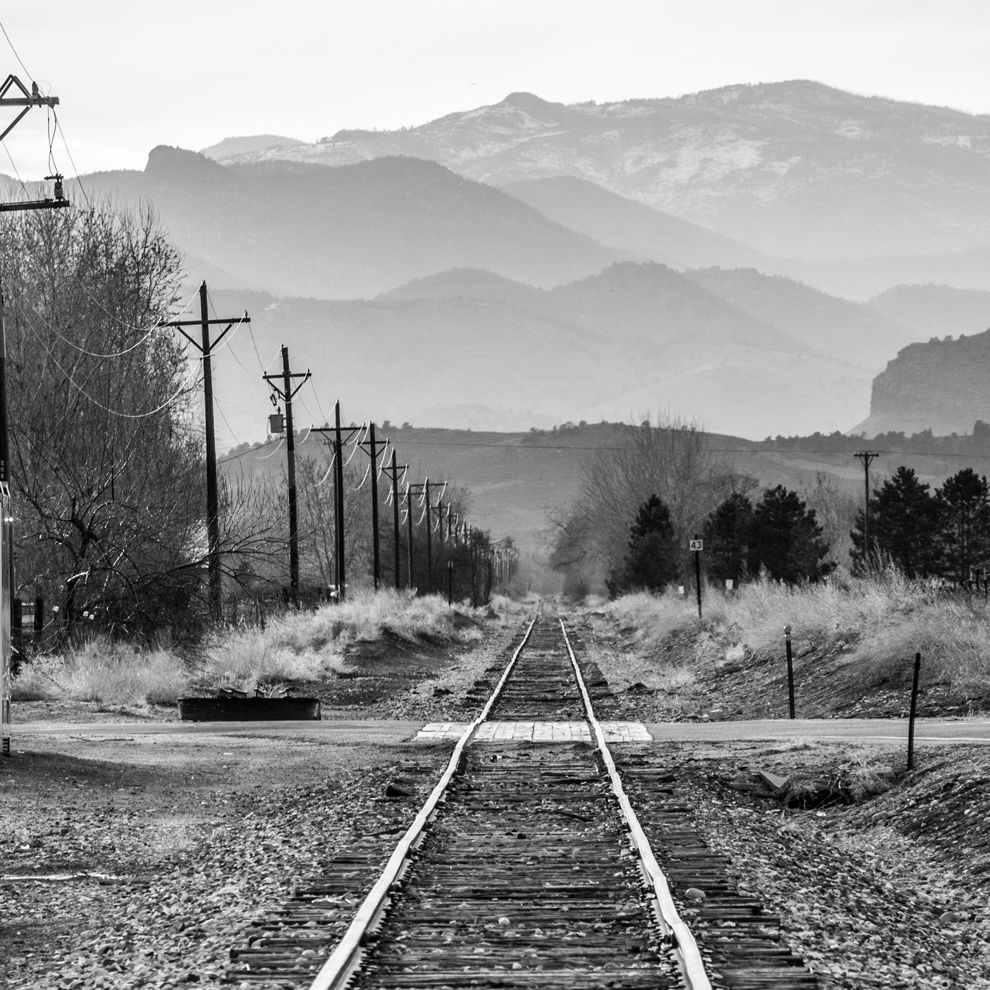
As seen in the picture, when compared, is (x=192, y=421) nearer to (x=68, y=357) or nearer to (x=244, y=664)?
(x=68, y=357)

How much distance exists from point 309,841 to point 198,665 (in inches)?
809

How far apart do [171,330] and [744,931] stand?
48.2 metres

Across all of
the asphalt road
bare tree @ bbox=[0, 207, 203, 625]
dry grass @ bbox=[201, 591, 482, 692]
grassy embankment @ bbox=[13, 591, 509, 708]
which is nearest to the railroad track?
the asphalt road

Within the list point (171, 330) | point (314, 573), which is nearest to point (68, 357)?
point (171, 330)

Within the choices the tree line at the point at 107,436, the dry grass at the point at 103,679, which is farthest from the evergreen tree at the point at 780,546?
the dry grass at the point at 103,679

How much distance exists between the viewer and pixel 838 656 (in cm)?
2988

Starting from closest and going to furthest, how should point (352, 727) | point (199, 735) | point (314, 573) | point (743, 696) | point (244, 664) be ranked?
point (199, 735)
point (352, 727)
point (743, 696)
point (244, 664)
point (314, 573)

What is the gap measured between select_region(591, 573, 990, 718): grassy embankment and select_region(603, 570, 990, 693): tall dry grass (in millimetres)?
29

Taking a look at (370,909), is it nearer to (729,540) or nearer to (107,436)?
(107,436)

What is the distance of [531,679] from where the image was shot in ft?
118

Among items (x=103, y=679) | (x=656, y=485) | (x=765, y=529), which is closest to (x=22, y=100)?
(x=103, y=679)

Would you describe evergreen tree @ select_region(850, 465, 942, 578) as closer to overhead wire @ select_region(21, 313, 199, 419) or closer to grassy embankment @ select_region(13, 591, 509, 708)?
grassy embankment @ select_region(13, 591, 509, 708)

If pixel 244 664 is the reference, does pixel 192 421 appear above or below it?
above

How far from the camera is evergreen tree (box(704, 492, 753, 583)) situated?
87000 mm
